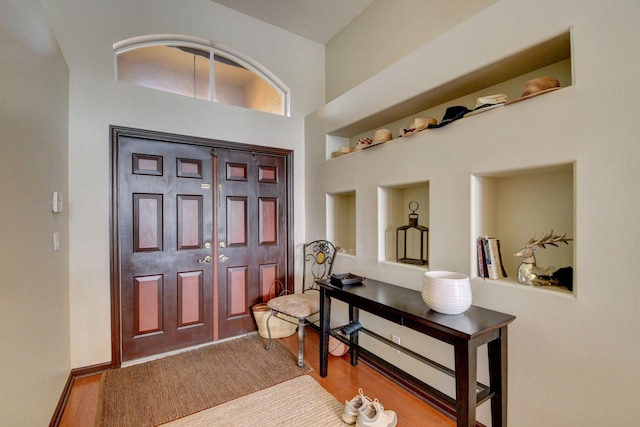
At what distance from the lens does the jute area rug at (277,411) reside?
1912 mm

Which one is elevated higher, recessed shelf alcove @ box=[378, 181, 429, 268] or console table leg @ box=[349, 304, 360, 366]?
recessed shelf alcove @ box=[378, 181, 429, 268]

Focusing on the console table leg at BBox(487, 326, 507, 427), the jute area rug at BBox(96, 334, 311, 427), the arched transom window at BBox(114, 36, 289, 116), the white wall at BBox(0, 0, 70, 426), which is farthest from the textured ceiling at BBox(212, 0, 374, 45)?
the jute area rug at BBox(96, 334, 311, 427)

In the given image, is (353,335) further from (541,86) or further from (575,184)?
(541,86)

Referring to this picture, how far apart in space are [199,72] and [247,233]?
1.81 m

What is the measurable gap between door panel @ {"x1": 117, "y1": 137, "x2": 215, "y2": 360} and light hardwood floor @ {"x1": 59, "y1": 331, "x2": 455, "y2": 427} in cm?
47

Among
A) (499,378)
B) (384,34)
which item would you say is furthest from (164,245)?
(384,34)

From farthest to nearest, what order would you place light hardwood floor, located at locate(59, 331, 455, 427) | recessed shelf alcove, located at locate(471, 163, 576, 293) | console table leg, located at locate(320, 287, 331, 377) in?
console table leg, located at locate(320, 287, 331, 377), light hardwood floor, located at locate(59, 331, 455, 427), recessed shelf alcove, located at locate(471, 163, 576, 293)

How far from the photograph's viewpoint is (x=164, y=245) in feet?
9.32

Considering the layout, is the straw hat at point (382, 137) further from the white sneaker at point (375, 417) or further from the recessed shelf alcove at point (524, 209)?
the white sneaker at point (375, 417)

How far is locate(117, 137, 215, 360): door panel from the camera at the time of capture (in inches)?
106

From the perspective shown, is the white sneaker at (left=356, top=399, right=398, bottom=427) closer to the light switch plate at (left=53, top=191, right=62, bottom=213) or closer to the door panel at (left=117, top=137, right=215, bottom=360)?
the door panel at (left=117, top=137, right=215, bottom=360)

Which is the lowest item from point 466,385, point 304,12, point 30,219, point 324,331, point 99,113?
point 324,331

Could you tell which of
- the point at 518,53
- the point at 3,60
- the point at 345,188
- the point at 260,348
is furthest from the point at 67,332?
the point at 518,53

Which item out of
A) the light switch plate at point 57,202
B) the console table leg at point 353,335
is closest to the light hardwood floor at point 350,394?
the console table leg at point 353,335
